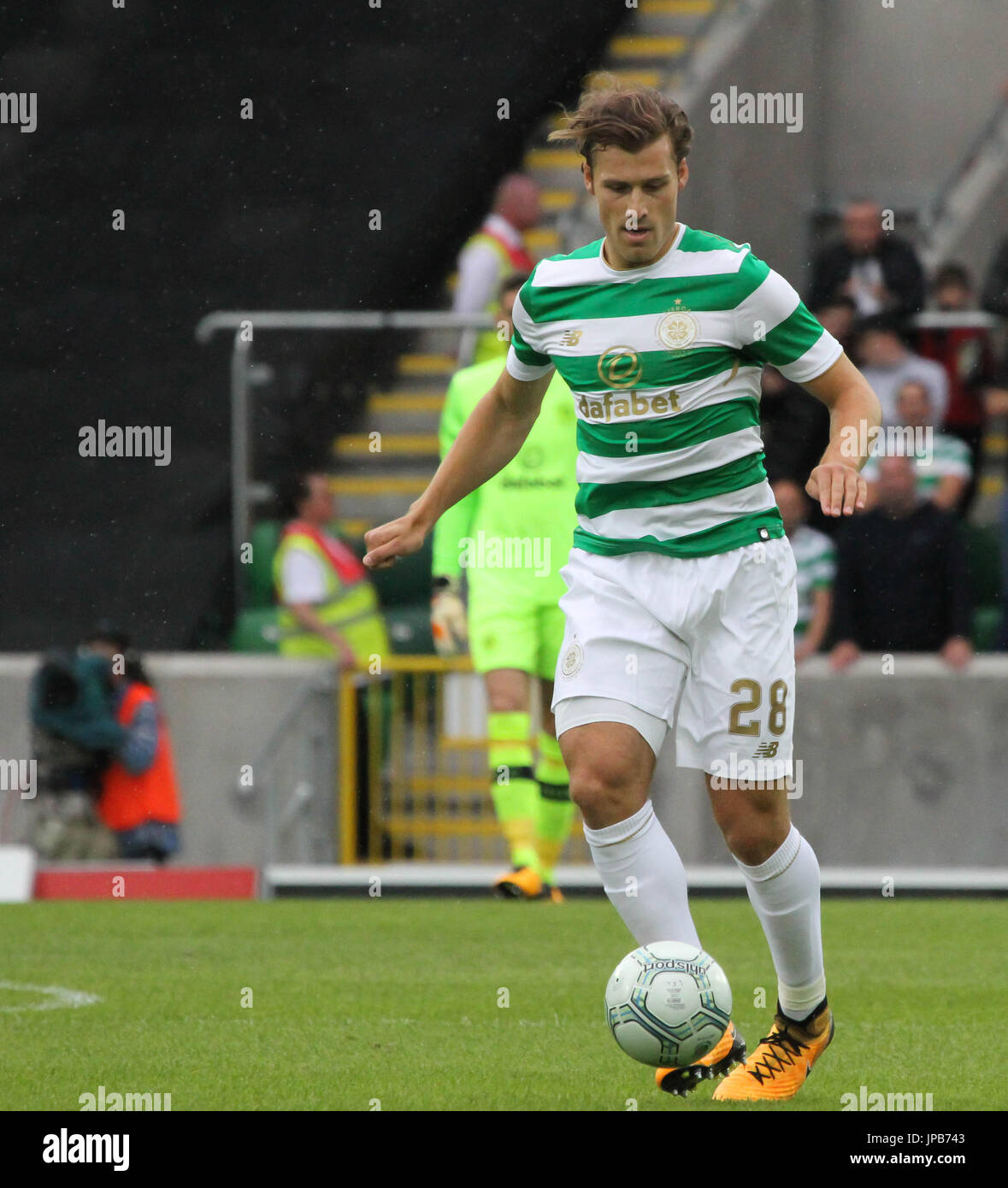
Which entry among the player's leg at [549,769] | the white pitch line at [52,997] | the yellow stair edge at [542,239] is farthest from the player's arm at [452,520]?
the yellow stair edge at [542,239]

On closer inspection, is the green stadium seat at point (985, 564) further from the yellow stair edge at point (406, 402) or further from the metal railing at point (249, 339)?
the yellow stair edge at point (406, 402)

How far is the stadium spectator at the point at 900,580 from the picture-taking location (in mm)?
11281

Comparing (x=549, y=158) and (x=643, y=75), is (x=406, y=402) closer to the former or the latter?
(x=549, y=158)

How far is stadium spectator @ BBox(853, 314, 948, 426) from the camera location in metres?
12.3

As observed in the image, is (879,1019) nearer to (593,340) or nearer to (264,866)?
(593,340)

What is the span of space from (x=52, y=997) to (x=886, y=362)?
6.62 metres

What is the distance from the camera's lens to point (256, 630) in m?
13.2

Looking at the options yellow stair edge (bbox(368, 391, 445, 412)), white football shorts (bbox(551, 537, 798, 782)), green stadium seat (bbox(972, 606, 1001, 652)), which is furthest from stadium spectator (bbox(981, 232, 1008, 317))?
white football shorts (bbox(551, 537, 798, 782))

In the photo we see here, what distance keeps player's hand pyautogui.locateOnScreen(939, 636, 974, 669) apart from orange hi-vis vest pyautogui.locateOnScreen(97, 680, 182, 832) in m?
3.75

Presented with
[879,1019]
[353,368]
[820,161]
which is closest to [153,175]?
[353,368]

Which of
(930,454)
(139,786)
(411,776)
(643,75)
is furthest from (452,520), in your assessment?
(643,75)

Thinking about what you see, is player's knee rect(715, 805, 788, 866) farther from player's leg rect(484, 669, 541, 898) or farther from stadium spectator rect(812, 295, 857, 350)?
stadium spectator rect(812, 295, 857, 350)

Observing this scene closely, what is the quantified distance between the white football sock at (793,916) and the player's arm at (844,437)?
2.57 feet

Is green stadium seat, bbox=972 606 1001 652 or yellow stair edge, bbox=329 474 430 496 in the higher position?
yellow stair edge, bbox=329 474 430 496
